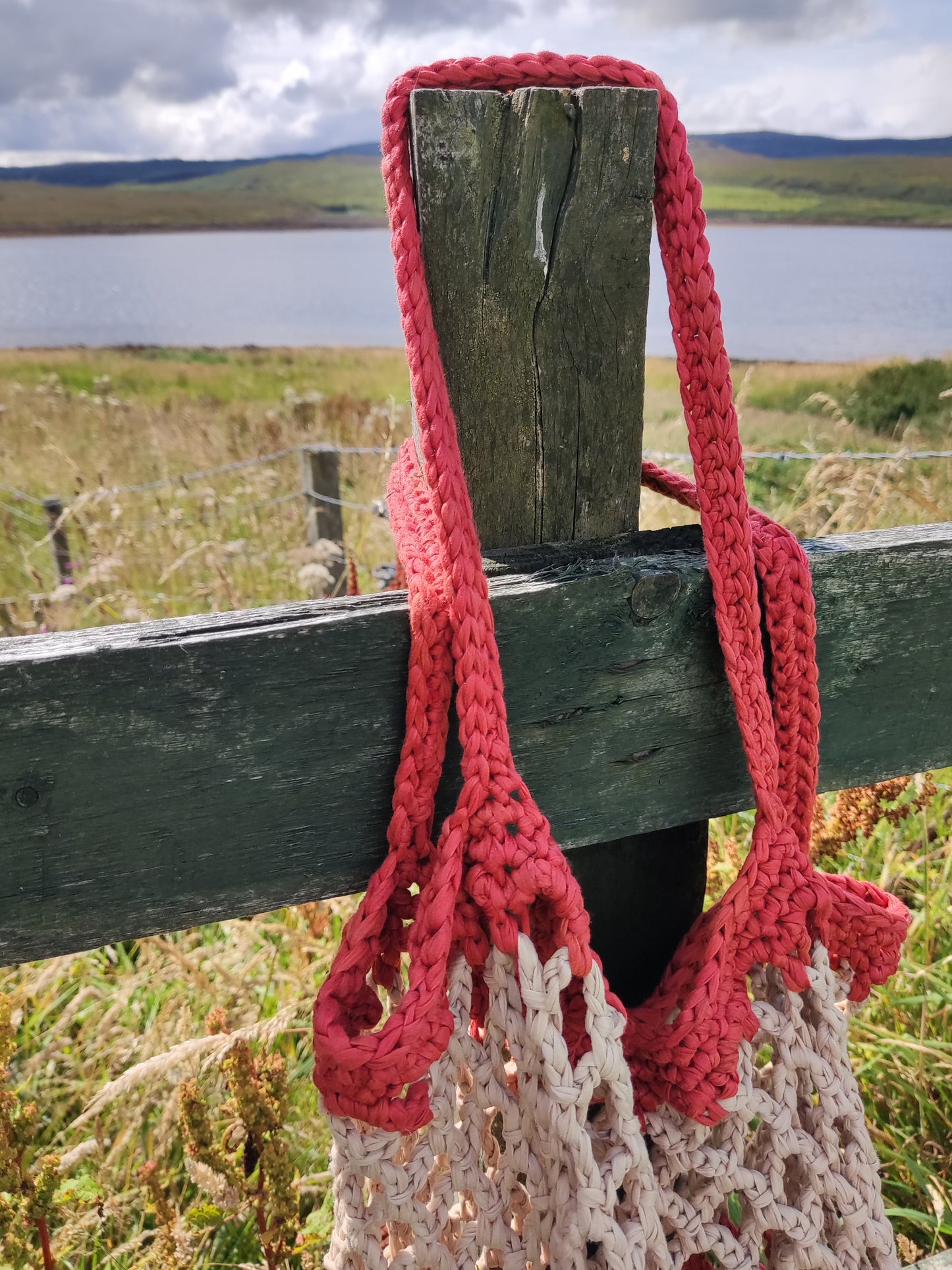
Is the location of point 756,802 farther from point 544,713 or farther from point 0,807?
point 0,807

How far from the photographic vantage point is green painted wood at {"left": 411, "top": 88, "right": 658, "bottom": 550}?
80 cm

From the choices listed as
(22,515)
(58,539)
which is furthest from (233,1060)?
(58,539)

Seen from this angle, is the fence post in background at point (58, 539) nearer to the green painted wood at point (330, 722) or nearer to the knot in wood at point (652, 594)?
the green painted wood at point (330, 722)

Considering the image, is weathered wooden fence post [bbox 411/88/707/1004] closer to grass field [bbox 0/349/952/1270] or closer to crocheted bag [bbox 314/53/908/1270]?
crocheted bag [bbox 314/53/908/1270]

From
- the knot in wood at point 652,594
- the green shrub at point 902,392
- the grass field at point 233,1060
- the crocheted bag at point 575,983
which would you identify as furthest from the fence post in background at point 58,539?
the green shrub at point 902,392

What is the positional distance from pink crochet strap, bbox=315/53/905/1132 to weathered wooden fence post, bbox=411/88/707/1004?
0.04m

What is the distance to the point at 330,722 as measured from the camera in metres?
0.86

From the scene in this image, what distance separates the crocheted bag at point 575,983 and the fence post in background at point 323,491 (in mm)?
4468

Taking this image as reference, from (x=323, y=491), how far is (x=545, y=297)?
4933 millimetres

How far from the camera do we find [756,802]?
1.03 metres

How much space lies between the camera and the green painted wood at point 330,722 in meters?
0.79

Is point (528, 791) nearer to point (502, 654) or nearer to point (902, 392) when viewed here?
point (502, 654)

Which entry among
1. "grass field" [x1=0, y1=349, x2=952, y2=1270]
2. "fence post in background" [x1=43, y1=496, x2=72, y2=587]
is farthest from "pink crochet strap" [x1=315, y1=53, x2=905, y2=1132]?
"fence post in background" [x1=43, y1=496, x2=72, y2=587]

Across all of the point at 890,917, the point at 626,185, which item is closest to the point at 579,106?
the point at 626,185
